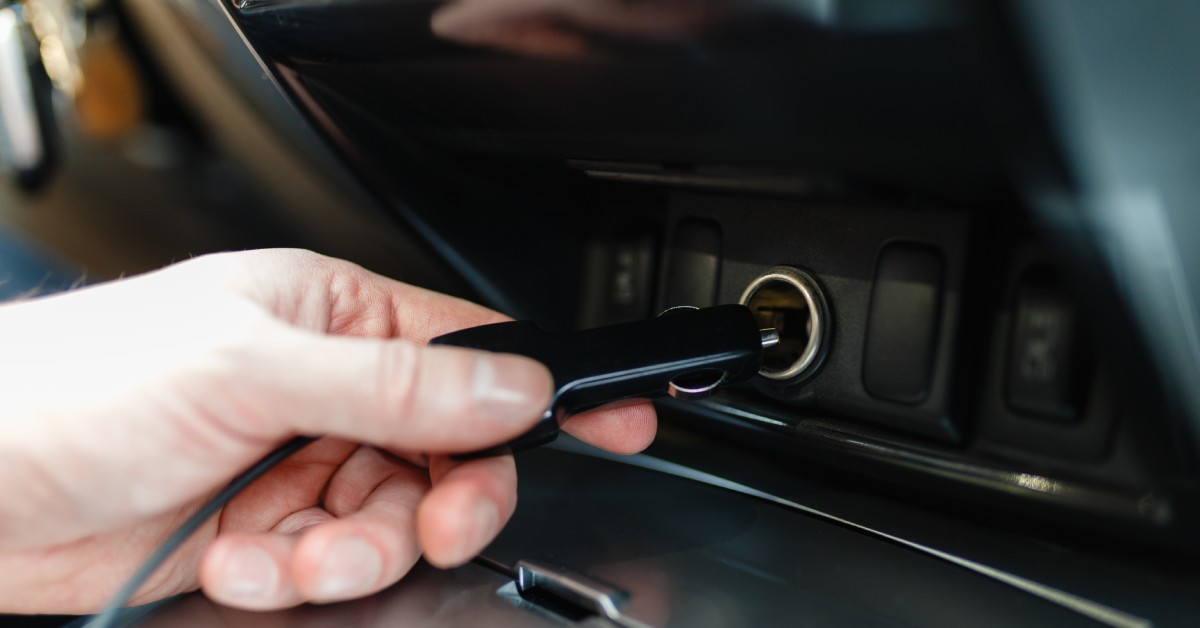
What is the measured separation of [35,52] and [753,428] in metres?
0.98

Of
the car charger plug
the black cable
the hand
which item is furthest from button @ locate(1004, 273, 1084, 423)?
the black cable

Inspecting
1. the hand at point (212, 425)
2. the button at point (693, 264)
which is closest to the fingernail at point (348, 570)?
the hand at point (212, 425)

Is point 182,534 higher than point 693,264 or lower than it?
lower

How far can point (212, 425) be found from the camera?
38 centimetres

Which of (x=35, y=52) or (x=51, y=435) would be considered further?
(x=35, y=52)

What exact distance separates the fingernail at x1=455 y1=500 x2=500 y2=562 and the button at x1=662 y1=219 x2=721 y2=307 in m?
0.20

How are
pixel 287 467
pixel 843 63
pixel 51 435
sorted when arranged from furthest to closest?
pixel 287 467, pixel 51 435, pixel 843 63

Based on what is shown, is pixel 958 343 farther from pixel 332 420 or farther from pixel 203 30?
pixel 203 30

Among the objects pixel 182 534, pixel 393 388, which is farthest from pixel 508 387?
pixel 182 534

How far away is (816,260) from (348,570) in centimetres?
28

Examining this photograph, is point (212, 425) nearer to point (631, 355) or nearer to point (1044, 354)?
point (631, 355)

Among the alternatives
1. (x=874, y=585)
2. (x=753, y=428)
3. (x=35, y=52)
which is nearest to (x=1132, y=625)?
(x=874, y=585)

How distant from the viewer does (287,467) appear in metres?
0.49

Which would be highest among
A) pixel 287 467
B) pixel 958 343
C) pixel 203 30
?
pixel 203 30
